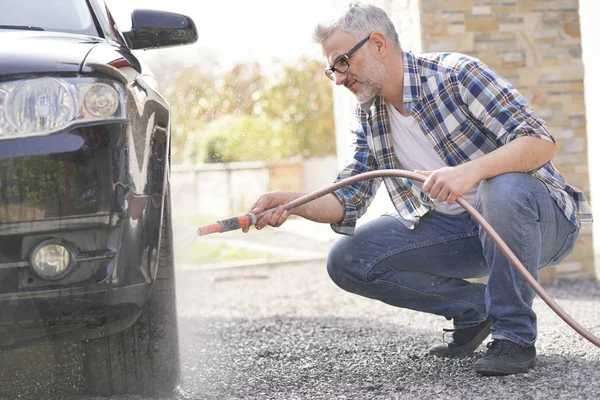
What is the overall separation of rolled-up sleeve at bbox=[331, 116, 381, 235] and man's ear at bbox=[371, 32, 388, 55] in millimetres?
372

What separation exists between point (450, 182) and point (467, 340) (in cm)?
82

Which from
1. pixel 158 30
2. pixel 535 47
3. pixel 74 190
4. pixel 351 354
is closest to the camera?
pixel 74 190

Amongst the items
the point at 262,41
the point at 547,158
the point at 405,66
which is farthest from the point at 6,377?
the point at 262,41

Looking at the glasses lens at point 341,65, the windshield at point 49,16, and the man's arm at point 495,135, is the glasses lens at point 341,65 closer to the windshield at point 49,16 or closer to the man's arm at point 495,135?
the man's arm at point 495,135

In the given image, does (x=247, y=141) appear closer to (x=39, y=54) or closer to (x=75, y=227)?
(x=39, y=54)

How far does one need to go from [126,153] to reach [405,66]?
1234 millimetres

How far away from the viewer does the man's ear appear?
115 inches

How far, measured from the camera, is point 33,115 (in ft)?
6.49

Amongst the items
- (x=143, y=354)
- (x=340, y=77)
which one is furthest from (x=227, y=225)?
(x=340, y=77)

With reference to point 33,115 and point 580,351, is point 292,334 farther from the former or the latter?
point 33,115

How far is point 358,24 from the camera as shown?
2.92 meters

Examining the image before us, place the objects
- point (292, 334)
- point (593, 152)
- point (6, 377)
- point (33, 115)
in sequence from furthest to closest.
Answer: point (593, 152), point (292, 334), point (6, 377), point (33, 115)

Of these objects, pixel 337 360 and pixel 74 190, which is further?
pixel 337 360

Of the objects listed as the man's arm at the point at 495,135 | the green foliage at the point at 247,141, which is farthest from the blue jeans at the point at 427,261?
the green foliage at the point at 247,141
